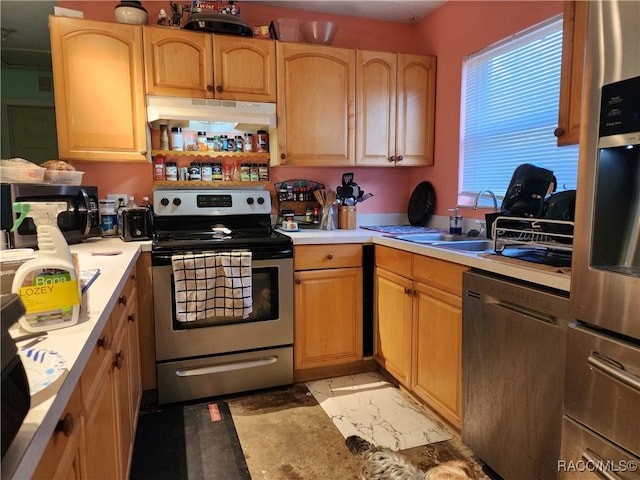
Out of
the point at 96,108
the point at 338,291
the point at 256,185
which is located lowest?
the point at 338,291

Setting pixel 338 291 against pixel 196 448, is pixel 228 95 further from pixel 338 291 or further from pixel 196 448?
pixel 196 448

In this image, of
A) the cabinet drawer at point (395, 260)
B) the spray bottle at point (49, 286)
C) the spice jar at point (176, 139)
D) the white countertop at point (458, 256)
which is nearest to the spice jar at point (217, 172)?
the spice jar at point (176, 139)

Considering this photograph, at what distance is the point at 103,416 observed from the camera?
117 centimetres

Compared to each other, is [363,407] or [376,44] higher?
[376,44]

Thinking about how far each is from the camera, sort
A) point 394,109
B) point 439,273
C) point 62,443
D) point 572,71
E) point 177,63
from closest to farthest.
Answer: point 62,443
point 572,71
point 439,273
point 177,63
point 394,109

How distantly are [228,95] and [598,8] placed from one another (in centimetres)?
199

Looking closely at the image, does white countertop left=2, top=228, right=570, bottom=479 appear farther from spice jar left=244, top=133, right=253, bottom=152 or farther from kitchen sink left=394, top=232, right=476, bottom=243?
spice jar left=244, top=133, right=253, bottom=152

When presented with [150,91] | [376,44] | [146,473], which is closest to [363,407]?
[146,473]

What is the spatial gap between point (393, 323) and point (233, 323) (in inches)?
36.5

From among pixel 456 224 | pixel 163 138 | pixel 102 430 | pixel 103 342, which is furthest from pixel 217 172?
pixel 102 430

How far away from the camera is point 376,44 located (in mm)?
3240

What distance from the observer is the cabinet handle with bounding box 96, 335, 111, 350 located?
1.14 meters

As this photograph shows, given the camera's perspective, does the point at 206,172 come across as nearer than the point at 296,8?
Yes

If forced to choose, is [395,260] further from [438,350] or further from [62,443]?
[62,443]
